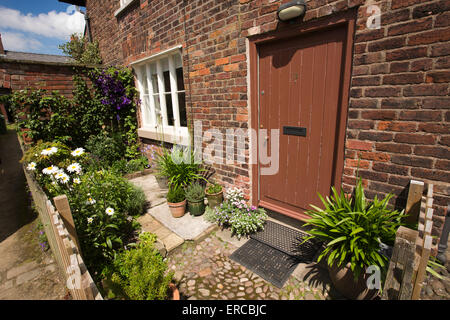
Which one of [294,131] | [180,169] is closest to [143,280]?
[180,169]

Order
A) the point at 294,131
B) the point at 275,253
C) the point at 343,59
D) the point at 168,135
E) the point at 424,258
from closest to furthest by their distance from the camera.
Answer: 1. the point at 424,258
2. the point at 343,59
3. the point at 275,253
4. the point at 294,131
5. the point at 168,135

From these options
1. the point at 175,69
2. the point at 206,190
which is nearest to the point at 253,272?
the point at 206,190

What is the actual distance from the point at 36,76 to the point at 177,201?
16.0 ft

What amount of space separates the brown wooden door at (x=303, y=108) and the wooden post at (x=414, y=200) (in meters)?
0.68

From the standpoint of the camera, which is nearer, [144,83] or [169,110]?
[169,110]

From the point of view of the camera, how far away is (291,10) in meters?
2.32

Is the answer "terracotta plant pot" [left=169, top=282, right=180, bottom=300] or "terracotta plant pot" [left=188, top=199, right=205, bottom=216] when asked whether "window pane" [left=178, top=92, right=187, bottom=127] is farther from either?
"terracotta plant pot" [left=169, top=282, right=180, bottom=300]

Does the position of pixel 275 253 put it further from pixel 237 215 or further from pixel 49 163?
pixel 49 163

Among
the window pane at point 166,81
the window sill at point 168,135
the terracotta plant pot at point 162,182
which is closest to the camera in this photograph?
the window sill at point 168,135

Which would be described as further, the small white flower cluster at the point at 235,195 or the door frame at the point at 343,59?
the small white flower cluster at the point at 235,195

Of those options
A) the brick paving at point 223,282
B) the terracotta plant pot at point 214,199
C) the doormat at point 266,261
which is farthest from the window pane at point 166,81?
the doormat at point 266,261

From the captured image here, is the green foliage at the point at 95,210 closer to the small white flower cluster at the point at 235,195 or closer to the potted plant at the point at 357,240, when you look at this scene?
the small white flower cluster at the point at 235,195

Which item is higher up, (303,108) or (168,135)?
(303,108)

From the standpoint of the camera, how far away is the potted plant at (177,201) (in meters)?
3.50
